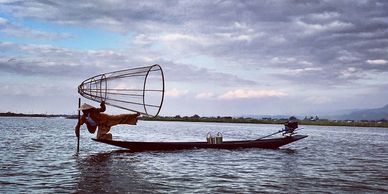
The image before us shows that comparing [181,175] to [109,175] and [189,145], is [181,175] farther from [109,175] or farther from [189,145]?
[189,145]

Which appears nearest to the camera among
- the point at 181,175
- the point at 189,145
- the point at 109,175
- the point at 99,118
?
the point at 109,175

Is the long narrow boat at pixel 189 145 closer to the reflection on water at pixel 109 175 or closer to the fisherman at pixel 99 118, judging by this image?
the fisherman at pixel 99 118

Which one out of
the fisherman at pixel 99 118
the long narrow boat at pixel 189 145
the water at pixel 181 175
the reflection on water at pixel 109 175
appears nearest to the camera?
the reflection on water at pixel 109 175

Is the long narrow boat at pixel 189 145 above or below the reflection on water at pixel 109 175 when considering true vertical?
above

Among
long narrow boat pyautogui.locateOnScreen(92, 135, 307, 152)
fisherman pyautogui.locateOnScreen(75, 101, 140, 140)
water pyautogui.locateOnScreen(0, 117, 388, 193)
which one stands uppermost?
fisherman pyautogui.locateOnScreen(75, 101, 140, 140)

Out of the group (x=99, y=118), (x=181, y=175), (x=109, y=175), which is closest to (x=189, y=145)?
(x=99, y=118)

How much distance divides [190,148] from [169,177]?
38.9 ft

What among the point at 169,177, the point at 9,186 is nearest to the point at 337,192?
the point at 169,177

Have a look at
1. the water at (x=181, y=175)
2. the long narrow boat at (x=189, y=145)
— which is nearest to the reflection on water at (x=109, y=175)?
the water at (x=181, y=175)

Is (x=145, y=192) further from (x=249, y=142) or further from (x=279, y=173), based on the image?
(x=249, y=142)

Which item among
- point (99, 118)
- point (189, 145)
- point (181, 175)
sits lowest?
point (181, 175)

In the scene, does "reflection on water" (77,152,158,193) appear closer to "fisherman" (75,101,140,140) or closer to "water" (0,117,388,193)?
"water" (0,117,388,193)

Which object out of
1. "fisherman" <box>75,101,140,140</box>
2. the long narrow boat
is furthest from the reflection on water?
"fisherman" <box>75,101,140,140</box>

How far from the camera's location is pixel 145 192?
615 inches
